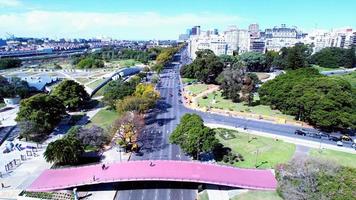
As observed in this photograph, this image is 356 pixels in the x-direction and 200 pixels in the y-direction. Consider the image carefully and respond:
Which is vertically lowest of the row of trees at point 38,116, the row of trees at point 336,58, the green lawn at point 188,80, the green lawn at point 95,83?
the green lawn at point 188,80

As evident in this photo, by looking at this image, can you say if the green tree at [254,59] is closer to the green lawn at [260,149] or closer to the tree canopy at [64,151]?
the green lawn at [260,149]

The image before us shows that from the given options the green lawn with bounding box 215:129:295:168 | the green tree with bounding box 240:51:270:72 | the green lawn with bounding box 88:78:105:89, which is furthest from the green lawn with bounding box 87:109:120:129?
the green tree with bounding box 240:51:270:72

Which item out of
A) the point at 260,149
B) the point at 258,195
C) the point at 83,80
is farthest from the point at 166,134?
the point at 83,80

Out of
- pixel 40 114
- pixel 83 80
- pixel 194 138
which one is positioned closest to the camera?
pixel 194 138

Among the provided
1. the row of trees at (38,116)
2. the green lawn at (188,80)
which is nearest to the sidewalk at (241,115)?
the green lawn at (188,80)

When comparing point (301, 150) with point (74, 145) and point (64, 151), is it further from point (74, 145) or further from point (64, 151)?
point (64, 151)

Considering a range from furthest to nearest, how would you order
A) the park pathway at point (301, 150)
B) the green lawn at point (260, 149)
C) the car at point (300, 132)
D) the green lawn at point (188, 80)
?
the green lawn at point (188, 80) < the car at point (300, 132) < the park pathway at point (301, 150) < the green lawn at point (260, 149)
